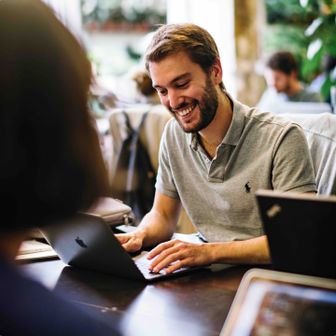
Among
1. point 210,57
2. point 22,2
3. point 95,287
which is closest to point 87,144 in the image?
point 22,2

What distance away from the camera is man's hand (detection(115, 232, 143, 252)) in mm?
1939

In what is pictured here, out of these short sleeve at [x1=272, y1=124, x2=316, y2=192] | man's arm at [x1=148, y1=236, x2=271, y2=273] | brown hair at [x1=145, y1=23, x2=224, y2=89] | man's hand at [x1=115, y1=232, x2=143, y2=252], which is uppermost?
brown hair at [x1=145, y1=23, x2=224, y2=89]

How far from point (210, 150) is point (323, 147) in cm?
35

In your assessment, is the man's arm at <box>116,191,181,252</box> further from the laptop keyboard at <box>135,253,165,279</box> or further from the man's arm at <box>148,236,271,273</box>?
the man's arm at <box>148,236,271,273</box>

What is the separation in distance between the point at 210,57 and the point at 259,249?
690 mm

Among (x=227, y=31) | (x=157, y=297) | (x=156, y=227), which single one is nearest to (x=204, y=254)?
(x=157, y=297)

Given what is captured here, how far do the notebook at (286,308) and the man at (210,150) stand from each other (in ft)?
3.04

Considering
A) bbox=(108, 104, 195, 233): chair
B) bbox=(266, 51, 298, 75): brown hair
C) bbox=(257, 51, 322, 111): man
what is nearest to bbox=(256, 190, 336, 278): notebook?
bbox=(108, 104, 195, 233): chair

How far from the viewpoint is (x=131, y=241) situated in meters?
1.96

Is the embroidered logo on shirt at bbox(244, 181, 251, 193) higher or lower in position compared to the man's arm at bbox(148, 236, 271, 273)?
higher

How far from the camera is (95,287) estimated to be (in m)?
1.64

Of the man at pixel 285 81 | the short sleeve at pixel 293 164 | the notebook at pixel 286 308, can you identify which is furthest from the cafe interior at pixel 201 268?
the man at pixel 285 81

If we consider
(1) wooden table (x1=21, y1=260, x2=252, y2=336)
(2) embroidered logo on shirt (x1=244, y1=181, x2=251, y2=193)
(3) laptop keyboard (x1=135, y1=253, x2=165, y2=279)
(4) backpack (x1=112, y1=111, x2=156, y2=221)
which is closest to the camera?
(1) wooden table (x1=21, y1=260, x2=252, y2=336)

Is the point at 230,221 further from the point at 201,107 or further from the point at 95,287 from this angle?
the point at 95,287
